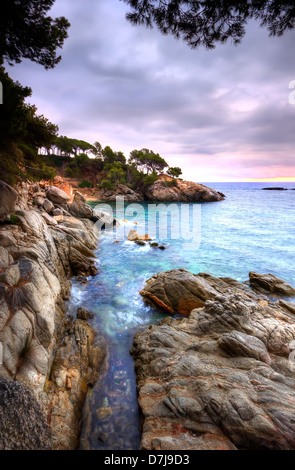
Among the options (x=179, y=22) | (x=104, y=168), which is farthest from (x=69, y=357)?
(x=104, y=168)

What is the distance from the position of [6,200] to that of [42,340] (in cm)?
613

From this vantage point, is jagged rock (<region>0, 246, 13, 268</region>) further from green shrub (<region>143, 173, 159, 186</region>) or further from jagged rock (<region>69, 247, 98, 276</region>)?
green shrub (<region>143, 173, 159, 186</region>)

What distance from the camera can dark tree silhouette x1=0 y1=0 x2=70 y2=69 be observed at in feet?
17.4

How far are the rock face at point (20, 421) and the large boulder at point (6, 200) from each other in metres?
6.89

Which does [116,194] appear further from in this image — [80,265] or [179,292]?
[179,292]

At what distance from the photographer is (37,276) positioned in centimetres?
736

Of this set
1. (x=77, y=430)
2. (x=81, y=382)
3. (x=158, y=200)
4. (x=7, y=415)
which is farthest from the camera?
(x=158, y=200)

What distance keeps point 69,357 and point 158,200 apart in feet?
202

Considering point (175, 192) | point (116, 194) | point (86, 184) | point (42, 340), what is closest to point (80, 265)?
point (42, 340)

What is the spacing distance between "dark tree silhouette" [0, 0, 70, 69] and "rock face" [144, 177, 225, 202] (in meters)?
59.4

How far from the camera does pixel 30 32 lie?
5.95 metres
